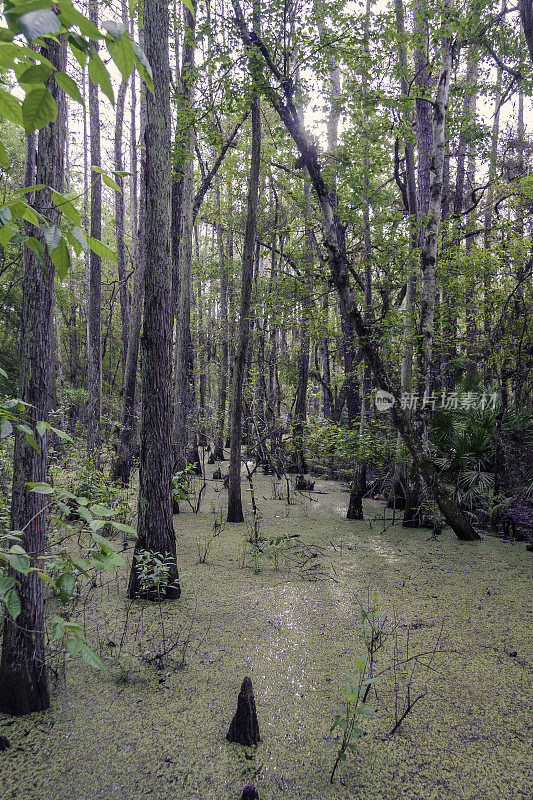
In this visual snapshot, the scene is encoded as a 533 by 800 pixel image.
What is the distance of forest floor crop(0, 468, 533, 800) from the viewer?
173cm

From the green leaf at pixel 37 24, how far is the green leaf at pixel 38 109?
15cm

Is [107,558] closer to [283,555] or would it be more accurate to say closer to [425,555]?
[283,555]

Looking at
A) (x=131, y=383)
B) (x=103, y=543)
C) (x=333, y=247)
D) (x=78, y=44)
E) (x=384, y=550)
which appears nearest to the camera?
(x=78, y=44)

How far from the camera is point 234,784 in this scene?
171cm

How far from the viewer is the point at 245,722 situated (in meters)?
1.90

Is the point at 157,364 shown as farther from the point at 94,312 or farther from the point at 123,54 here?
the point at 94,312

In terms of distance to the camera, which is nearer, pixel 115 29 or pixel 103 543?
pixel 115 29

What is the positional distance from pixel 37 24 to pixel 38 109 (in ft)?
0.65

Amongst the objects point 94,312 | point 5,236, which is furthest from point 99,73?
point 94,312

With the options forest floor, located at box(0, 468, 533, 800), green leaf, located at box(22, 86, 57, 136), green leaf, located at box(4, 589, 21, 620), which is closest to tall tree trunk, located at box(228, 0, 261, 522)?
forest floor, located at box(0, 468, 533, 800)

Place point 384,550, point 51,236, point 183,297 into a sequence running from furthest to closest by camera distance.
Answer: point 183,297, point 384,550, point 51,236

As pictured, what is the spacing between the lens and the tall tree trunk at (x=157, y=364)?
317 centimetres

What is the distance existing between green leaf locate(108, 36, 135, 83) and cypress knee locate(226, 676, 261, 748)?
2.16 meters

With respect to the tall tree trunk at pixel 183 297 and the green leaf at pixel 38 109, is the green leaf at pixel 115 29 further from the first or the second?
the tall tree trunk at pixel 183 297
